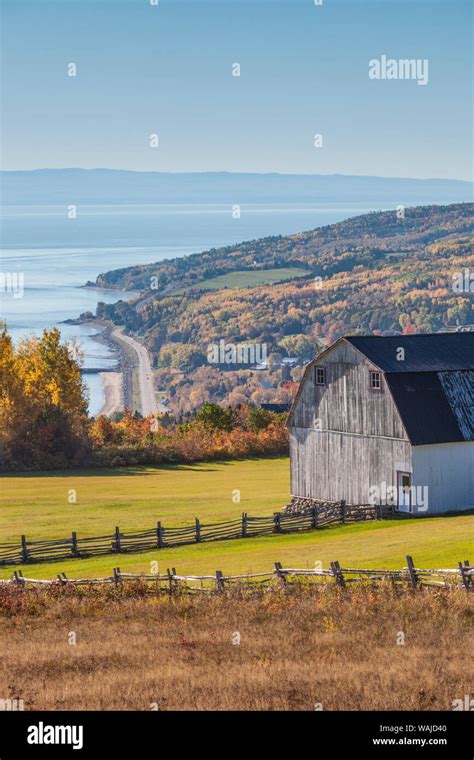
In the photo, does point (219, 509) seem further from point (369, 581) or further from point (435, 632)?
point (435, 632)

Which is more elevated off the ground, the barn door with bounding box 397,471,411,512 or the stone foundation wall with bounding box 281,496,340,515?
the barn door with bounding box 397,471,411,512

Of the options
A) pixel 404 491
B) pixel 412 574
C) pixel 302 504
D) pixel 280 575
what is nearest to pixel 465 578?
pixel 412 574

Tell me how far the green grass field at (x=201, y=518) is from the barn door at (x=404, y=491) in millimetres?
1366

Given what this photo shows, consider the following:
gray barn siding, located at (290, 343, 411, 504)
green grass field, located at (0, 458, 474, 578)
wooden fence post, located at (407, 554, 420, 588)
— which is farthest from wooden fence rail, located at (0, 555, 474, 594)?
gray barn siding, located at (290, 343, 411, 504)

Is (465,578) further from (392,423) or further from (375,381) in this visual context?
(375,381)

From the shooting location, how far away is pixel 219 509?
59.0 meters

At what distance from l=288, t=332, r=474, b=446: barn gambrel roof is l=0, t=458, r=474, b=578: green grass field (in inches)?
159

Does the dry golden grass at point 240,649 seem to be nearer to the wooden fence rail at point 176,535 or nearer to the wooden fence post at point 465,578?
the wooden fence post at point 465,578

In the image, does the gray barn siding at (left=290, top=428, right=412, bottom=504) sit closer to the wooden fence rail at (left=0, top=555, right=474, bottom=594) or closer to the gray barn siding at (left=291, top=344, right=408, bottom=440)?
the gray barn siding at (left=291, top=344, right=408, bottom=440)

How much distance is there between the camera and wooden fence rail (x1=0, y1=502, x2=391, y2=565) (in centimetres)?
4666
